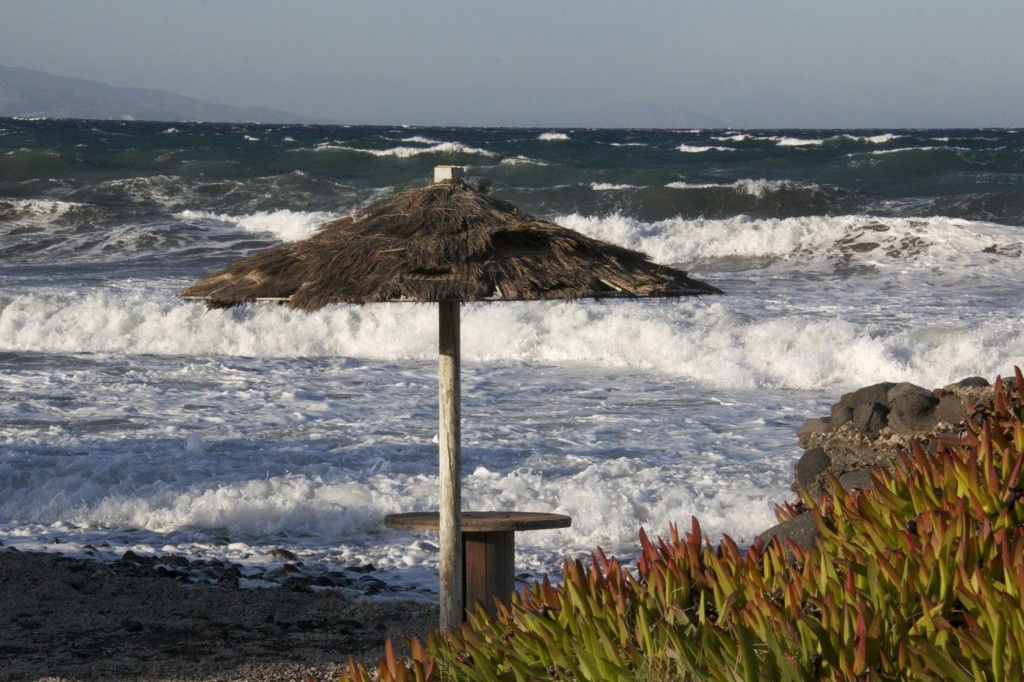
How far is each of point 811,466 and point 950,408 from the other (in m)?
1.09

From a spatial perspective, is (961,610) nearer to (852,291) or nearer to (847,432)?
(847,432)

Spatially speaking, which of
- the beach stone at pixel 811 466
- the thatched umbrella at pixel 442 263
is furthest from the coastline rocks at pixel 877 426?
the thatched umbrella at pixel 442 263

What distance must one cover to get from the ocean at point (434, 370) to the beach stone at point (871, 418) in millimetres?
663

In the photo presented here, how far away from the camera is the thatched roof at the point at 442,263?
4352mm

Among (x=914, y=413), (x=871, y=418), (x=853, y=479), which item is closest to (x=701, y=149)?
(x=871, y=418)

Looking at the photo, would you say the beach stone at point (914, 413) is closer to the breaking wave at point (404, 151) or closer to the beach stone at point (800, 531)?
the beach stone at point (800, 531)

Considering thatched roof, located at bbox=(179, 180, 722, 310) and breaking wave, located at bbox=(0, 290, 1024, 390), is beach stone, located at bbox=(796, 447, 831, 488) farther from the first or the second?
thatched roof, located at bbox=(179, 180, 722, 310)

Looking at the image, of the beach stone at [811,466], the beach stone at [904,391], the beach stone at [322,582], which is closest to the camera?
the beach stone at [322,582]

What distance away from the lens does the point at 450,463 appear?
16.6 feet

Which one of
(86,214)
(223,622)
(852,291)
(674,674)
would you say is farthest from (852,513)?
(86,214)

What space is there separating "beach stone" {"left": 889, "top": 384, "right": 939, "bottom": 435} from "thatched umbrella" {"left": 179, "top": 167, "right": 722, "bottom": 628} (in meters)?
4.50

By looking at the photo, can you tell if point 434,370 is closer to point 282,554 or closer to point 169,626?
point 282,554

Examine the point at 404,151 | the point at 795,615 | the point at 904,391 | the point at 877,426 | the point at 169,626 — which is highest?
the point at 404,151

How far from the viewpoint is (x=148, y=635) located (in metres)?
5.71
